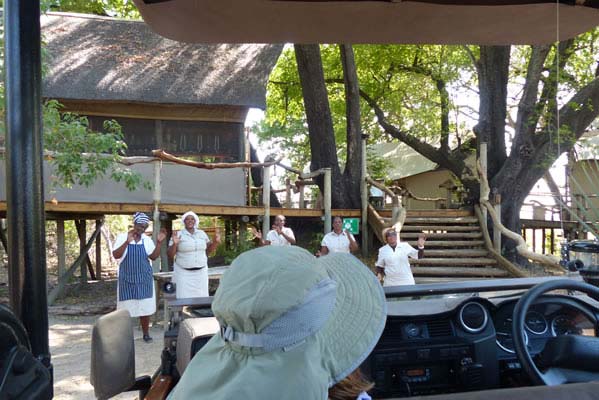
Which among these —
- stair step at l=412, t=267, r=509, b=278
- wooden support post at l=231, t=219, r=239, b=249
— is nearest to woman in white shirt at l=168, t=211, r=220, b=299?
stair step at l=412, t=267, r=509, b=278

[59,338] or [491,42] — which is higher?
[491,42]

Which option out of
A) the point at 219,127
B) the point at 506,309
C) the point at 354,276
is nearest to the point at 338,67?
the point at 219,127

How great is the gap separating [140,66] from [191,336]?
45.0 feet

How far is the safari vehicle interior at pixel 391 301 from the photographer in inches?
71.7

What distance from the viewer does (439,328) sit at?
272cm

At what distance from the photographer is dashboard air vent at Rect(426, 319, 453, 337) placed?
106 inches

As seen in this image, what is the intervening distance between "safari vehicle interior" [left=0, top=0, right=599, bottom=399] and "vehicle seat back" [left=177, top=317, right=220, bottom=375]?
0.01m

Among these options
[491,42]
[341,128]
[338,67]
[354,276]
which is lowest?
[354,276]

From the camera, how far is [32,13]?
1970 millimetres

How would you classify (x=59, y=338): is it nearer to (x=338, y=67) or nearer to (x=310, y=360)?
(x=310, y=360)

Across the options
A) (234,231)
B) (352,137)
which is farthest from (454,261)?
(234,231)

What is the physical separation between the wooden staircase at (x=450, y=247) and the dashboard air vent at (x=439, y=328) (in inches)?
347

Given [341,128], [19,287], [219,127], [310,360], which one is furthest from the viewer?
[341,128]

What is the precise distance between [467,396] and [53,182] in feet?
27.6
